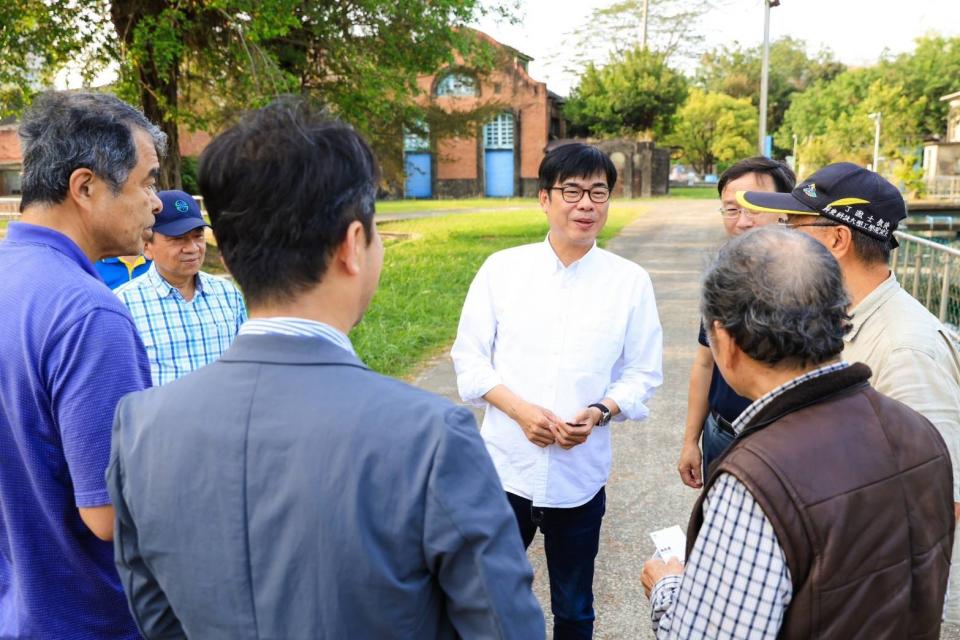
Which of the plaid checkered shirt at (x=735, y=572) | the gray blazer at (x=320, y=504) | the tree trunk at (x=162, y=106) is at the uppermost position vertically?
the tree trunk at (x=162, y=106)

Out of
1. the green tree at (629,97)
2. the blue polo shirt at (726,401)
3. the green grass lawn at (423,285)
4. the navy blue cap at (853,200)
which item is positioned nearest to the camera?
the navy blue cap at (853,200)

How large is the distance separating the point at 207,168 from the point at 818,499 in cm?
124

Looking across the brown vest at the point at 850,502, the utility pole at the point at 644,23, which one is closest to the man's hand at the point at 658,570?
the brown vest at the point at 850,502

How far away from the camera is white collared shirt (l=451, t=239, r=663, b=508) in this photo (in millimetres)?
2785

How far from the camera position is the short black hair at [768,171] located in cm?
334

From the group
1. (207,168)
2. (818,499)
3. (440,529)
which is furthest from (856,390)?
(207,168)

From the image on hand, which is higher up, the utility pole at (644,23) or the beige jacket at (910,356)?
the utility pole at (644,23)

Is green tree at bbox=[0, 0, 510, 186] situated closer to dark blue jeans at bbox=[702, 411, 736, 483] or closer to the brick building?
dark blue jeans at bbox=[702, 411, 736, 483]

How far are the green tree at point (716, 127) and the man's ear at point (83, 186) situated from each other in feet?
183

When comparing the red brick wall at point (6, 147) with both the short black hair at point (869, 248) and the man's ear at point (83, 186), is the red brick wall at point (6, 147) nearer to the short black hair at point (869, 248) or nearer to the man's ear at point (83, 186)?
the man's ear at point (83, 186)

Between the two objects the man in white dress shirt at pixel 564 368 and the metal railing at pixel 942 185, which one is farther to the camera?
the metal railing at pixel 942 185

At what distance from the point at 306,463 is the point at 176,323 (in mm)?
2078

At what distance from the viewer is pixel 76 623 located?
5.74 feet

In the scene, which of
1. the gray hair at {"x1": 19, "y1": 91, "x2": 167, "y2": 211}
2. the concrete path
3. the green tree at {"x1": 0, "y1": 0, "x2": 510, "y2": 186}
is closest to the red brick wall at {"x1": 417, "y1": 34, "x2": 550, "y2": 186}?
the green tree at {"x1": 0, "y1": 0, "x2": 510, "y2": 186}
